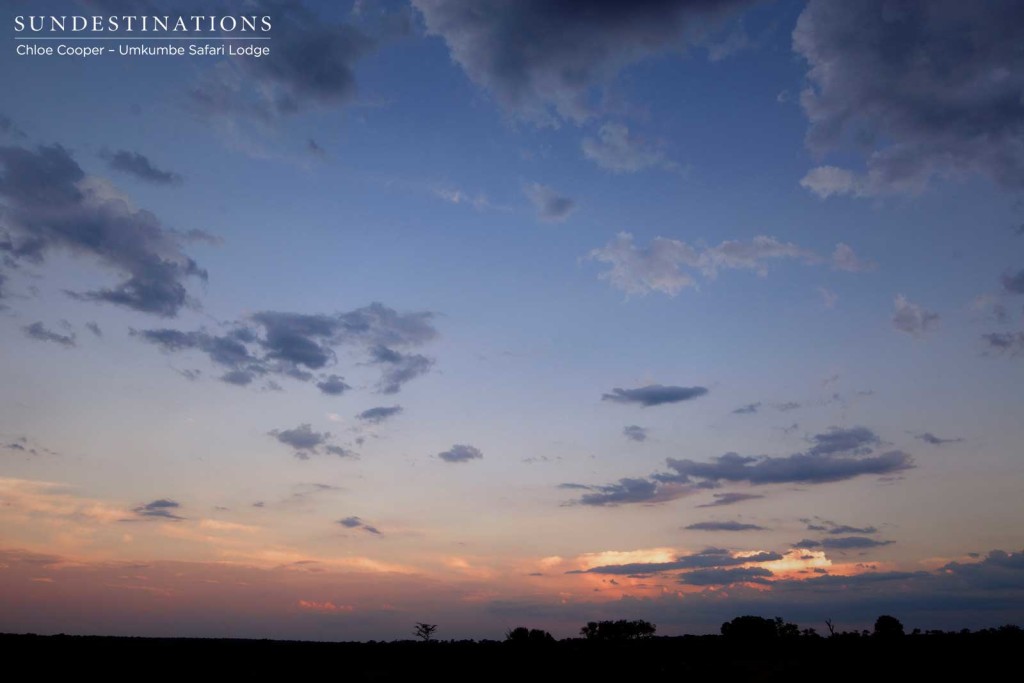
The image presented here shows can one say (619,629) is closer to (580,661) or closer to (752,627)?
(752,627)

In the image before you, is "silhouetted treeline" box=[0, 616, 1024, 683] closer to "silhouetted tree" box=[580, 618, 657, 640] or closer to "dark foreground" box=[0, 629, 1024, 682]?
"dark foreground" box=[0, 629, 1024, 682]

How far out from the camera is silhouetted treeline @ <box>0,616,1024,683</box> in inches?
2168

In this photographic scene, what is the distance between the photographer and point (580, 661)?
64.4 m

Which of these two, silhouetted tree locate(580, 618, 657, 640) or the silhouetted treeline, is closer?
the silhouetted treeline

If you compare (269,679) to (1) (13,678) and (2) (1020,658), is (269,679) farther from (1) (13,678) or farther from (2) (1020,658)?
(2) (1020,658)

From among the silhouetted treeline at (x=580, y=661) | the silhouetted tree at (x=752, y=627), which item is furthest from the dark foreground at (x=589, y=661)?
the silhouetted tree at (x=752, y=627)

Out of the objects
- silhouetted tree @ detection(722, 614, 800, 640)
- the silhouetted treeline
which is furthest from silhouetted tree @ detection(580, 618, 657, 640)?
the silhouetted treeline

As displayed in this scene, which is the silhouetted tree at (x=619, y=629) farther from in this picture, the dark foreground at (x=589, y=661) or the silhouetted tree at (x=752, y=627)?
the dark foreground at (x=589, y=661)

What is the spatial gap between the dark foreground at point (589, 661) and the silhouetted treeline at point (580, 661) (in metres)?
0.08

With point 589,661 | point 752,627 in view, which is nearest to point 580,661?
point 589,661

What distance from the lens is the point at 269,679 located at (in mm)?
55125

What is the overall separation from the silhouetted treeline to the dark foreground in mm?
84

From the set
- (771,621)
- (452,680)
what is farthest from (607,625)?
(452,680)

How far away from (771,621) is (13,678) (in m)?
149
